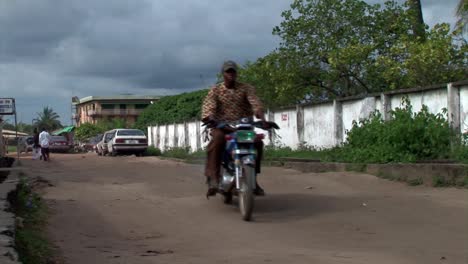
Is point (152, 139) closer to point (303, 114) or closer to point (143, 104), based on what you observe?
point (303, 114)

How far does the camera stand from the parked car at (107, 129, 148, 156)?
34.7 metres

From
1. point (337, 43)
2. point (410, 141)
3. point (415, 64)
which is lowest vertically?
point (410, 141)

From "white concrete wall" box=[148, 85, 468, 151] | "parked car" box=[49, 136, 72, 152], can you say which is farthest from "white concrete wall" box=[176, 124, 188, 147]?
"white concrete wall" box=[148, 85, 468, 151]

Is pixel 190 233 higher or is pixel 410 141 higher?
pixel 410 141

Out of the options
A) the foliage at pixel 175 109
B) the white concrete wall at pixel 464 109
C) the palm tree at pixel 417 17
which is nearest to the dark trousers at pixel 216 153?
the white concrete wall at pixel 464 109

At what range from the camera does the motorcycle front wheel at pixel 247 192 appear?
23.2ft

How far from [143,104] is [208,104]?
3664 inches

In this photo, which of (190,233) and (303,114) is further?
(303,114)

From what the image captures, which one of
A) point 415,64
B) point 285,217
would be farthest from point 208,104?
point 415,64

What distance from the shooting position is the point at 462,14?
1659 cm

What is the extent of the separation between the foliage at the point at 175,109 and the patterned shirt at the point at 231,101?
112 ft

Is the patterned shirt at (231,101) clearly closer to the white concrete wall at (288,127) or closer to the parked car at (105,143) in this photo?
the white concrete wall at (288,127)

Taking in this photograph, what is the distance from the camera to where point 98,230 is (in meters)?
6.68

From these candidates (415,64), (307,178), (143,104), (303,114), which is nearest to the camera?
(307,178)
